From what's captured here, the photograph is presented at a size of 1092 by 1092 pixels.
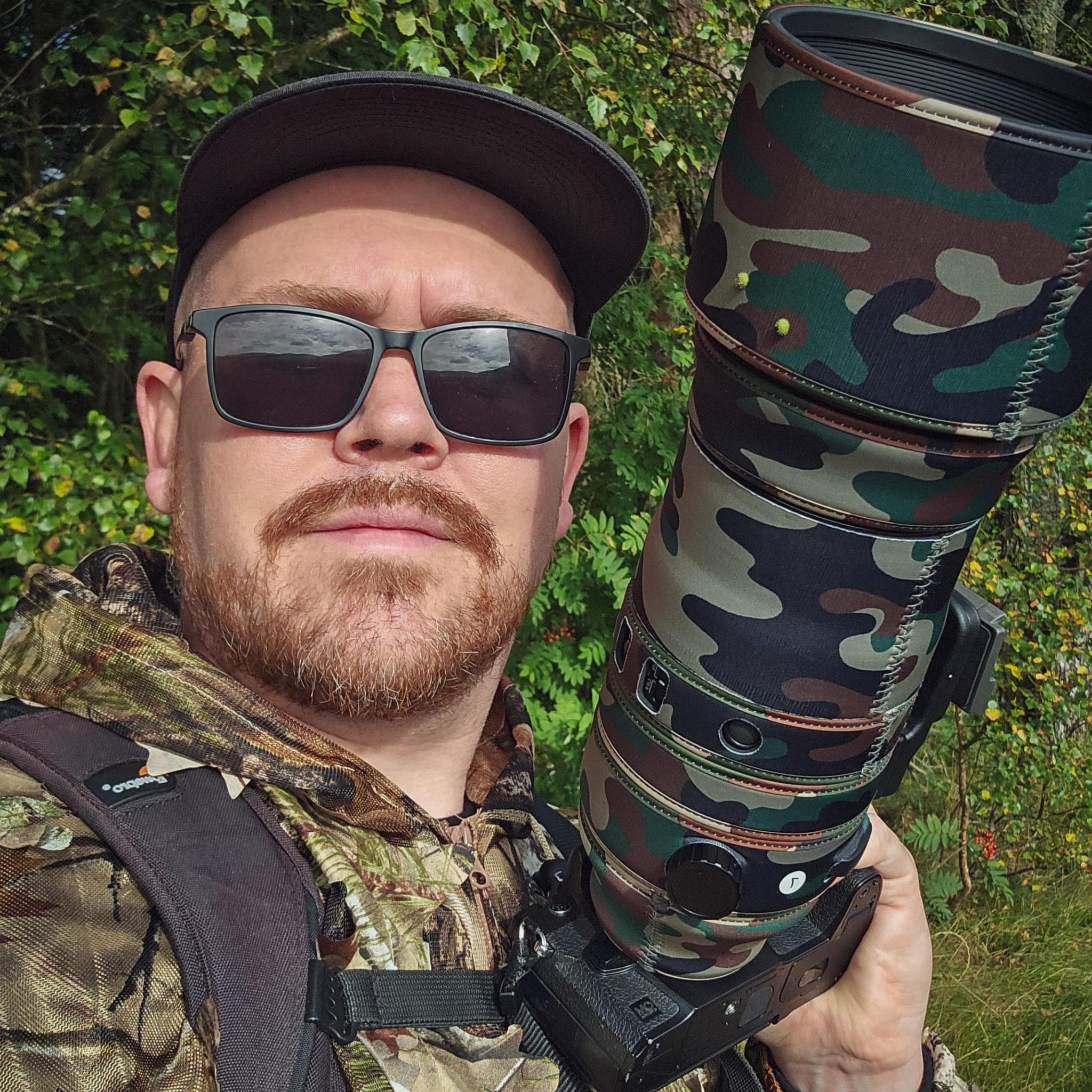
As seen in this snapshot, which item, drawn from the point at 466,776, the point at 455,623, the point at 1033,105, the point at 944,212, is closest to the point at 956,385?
the point at 944,212

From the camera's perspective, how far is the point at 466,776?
Result: 198cm

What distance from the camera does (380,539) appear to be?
167 centimetres

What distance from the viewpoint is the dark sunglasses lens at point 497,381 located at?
174 centimetres

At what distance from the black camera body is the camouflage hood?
308mm

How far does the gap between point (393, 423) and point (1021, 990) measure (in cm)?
426

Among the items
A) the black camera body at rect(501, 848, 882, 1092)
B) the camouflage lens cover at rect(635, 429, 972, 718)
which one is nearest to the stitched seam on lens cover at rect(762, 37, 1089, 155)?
the camouflage lens cover at rect(635, 429, 972, 718)

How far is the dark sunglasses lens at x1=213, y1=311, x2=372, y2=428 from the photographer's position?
168 cm

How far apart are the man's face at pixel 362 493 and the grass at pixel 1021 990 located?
345 cm

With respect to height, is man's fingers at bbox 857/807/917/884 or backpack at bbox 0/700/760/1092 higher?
backpack at bbox 0/700/760/1092

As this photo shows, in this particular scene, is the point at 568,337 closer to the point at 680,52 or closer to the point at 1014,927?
the point at 680,52

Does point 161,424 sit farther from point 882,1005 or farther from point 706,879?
point 882,1005

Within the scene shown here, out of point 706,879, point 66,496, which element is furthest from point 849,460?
point 66,496

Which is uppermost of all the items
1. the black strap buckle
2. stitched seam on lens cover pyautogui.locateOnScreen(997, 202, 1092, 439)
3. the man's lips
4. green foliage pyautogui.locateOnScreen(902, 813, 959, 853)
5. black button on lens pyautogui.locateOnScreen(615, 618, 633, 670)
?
stitched seam on lens cover pyautogui.locateOnScreen(997, 202, 1092, 439)

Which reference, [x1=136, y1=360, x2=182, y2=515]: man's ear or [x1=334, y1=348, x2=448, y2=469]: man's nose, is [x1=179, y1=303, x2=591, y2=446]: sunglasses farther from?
[x1=136, y1=360, x2=182, y2=515]: man's ear
